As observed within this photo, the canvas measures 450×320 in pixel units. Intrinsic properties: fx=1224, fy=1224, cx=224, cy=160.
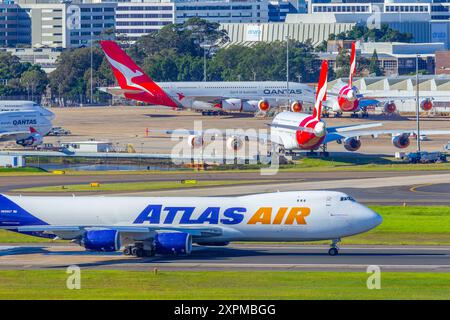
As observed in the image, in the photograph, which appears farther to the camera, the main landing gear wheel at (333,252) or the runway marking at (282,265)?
the main landing gear wheel at (333,252)

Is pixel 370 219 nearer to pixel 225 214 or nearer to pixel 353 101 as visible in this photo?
pixel 225 214

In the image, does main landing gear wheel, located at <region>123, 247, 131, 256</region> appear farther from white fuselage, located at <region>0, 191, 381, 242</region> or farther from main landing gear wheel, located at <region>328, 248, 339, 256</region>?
main landing gear wheel, located at <region>328, 248, 339, 256</region>

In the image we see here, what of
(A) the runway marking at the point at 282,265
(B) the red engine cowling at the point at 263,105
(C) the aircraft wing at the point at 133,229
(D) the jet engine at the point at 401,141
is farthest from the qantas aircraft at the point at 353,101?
(A) the runway marking at the point at 282,265

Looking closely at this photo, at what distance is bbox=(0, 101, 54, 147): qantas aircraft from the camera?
142 metres

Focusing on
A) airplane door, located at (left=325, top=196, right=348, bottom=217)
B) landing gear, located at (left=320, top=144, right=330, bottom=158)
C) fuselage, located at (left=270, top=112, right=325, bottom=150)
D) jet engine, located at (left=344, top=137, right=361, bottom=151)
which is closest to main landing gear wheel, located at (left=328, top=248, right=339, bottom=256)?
airplane door, located at (left=325, top=196, right=348, bottom=217)

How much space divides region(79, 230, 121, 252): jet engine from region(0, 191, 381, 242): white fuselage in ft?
6.81

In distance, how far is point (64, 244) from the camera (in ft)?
229

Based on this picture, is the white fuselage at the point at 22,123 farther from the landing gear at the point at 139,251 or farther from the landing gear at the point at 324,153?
the landing gear at the point at 139,251

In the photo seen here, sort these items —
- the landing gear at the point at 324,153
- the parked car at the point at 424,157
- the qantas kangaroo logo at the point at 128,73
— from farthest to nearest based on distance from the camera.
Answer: the qantas kangaroo logo at the point at 128,73, the landing gear at the point at 324,153, the parked car at the point at 424,157

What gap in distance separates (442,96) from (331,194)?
14086cm

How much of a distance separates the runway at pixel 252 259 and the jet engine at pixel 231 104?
384 feet

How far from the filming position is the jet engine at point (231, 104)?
606ft

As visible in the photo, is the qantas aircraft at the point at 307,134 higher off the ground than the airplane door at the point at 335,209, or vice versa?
the qantas aircraft at the point at 307,134

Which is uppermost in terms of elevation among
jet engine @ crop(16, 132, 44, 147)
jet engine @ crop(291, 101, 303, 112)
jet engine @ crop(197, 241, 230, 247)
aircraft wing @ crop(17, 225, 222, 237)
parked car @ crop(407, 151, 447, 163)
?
jet engine @ crop(291, 101, 303, 112)
